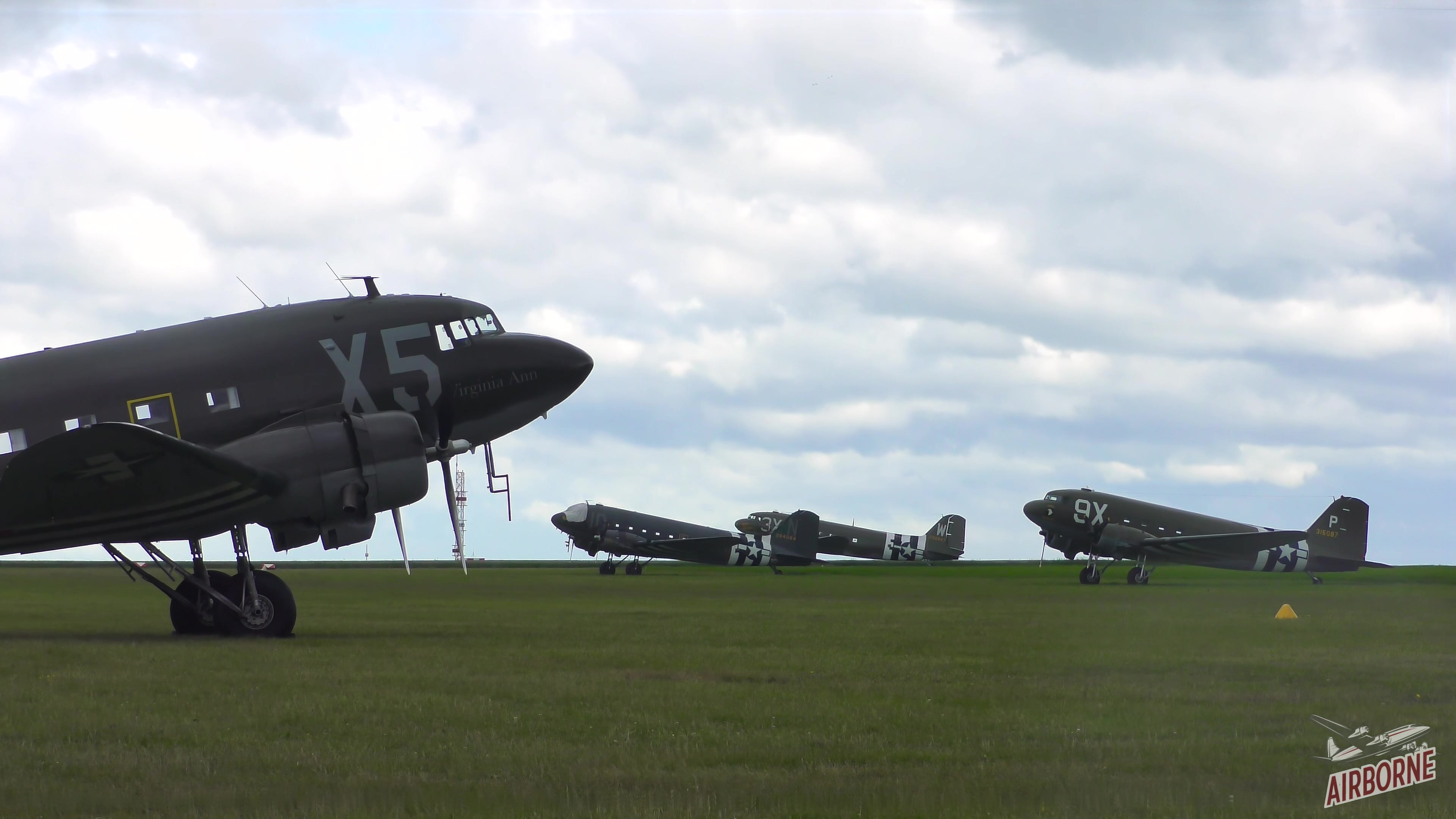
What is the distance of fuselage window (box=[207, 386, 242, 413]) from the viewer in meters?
19.3

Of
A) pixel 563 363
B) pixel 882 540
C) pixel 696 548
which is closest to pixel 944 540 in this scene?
pixel 882 540

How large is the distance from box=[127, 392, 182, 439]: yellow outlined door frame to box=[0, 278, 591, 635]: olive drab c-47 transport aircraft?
3cm

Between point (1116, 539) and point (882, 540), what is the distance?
28.9 meters

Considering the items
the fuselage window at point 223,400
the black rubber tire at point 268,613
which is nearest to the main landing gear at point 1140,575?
the black rubber tire at point 268,613

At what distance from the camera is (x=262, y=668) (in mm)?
14852

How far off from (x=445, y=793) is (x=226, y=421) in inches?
515

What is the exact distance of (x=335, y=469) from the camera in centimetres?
1889

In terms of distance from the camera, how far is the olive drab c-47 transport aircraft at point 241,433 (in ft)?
58.7

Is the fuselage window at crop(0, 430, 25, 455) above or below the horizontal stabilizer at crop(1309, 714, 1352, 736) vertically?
above

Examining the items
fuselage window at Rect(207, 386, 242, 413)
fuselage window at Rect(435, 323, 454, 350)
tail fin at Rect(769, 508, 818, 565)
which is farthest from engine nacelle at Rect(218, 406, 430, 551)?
tail fin at Rect(769, 508, 818, 565)

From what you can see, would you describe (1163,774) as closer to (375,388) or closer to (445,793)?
(445,793)

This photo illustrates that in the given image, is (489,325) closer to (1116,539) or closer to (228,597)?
(228,597)

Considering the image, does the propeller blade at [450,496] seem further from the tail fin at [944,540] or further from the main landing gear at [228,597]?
the tail fin at [944,540]

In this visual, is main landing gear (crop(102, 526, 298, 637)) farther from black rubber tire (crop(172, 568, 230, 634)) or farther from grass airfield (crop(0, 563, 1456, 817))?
grass airfield (crop(0, 563, 1456, 817))
